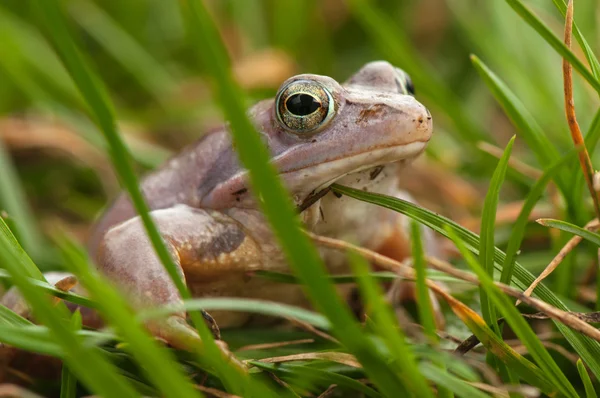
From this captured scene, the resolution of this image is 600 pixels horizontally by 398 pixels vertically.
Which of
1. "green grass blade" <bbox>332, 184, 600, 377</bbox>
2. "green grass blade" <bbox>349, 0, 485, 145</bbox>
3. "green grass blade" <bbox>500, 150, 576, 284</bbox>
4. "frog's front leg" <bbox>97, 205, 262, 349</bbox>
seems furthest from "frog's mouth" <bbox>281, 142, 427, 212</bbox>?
"green grass blade" <bbox>349, 0, 485, 145</bbox>

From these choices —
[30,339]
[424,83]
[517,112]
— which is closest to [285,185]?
[517,112]

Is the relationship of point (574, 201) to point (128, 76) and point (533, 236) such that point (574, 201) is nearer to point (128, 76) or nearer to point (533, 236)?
point (533, 236)

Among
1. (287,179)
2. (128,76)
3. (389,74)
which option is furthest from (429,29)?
(287,179)

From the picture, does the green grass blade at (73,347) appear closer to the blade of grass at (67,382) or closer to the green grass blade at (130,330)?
the green grass blade at (130,330)

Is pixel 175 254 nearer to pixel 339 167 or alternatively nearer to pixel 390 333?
pixel 339 167

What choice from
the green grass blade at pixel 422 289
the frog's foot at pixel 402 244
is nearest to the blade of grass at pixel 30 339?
the green grass blade at pixel 422 289

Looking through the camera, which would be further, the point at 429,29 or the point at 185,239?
the point at 429,29

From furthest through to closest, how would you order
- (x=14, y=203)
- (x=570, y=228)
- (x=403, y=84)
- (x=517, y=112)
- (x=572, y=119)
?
(x=14, y=203)
(x=403, y=84)
(x=517, y=112)
(x=572, y=119)
(x=570, y=228)
